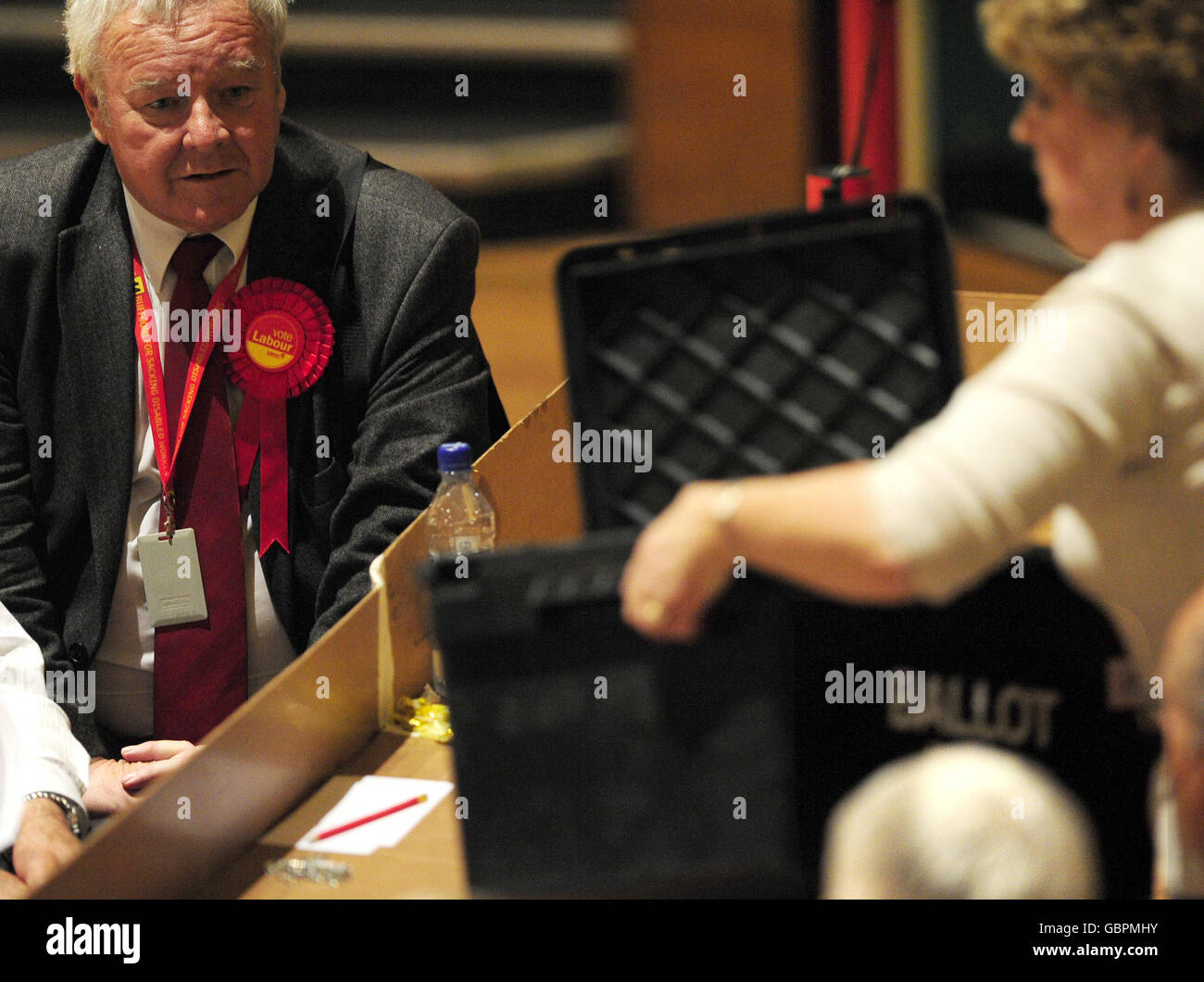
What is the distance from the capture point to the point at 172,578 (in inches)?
73.9

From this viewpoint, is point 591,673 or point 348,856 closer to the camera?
point 591,673

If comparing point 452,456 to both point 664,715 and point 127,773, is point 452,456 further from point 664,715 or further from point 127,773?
point 664,715

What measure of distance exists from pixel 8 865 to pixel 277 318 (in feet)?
2.40

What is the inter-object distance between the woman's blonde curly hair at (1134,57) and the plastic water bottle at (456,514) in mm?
850

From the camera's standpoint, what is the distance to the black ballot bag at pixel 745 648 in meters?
1.05

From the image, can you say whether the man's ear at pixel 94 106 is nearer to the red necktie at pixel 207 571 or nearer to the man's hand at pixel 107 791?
the red necktie at pixel 207 571

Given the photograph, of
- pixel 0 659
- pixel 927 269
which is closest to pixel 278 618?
pixel 0 659

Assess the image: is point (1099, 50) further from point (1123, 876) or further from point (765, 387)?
point (1123, 876)

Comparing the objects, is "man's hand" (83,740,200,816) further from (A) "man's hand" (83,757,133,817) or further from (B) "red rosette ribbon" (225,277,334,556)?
(B) "red rosette ribbon" (225,277,334,556)

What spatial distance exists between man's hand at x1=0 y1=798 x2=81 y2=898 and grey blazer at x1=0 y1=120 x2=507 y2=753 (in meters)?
0.30

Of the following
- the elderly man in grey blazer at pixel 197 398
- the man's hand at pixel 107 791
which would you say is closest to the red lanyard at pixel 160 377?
the elderly man in grey blazer at pixel 197 398

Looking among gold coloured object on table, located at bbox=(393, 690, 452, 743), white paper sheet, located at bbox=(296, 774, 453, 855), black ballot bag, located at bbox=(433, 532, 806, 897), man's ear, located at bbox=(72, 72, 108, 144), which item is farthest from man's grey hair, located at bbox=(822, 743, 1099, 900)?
man's ear, located at bbox=(72, 72, 108, 144)

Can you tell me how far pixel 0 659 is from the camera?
1.75 meters

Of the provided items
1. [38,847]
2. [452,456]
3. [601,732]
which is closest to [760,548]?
[601,732]
